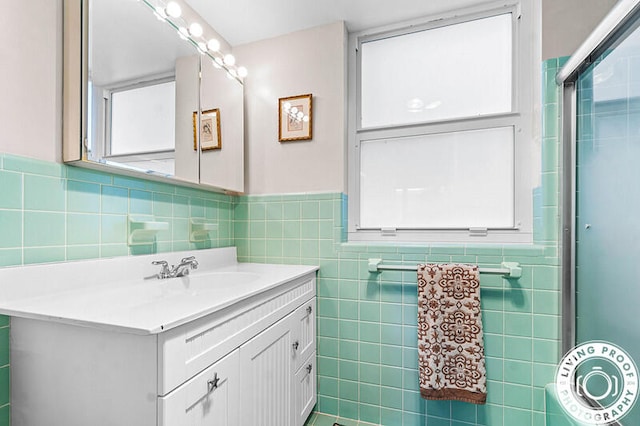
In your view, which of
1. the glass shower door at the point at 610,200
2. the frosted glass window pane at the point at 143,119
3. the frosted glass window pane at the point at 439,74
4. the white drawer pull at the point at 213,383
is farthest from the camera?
the frosted glass window pane at the point at 439,74

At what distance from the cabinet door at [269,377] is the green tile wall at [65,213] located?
2.15 feet

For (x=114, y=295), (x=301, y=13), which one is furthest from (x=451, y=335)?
(x=301, y=13)

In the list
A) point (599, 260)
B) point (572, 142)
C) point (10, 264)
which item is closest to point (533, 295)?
point (599, 260)

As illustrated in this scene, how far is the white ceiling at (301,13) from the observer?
1.57 m

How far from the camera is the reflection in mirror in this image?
1.07 m

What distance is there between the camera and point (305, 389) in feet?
4.92

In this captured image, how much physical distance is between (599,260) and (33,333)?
6.25ft

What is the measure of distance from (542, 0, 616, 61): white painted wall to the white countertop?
5.24ft

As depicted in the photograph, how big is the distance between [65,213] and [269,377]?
0.93 metres

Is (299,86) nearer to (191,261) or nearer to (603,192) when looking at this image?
(191,261)

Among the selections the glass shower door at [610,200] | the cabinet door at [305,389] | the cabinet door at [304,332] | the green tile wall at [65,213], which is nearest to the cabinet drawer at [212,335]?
the cabinet door at [304,332]

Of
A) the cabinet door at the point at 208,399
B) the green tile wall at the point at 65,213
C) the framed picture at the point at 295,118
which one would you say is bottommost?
the cabinet door at the point at 208,399

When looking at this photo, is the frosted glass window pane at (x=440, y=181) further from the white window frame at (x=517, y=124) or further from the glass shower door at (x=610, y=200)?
the glass shower door at (x=610, y=200)

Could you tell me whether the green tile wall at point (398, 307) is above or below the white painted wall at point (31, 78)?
below
